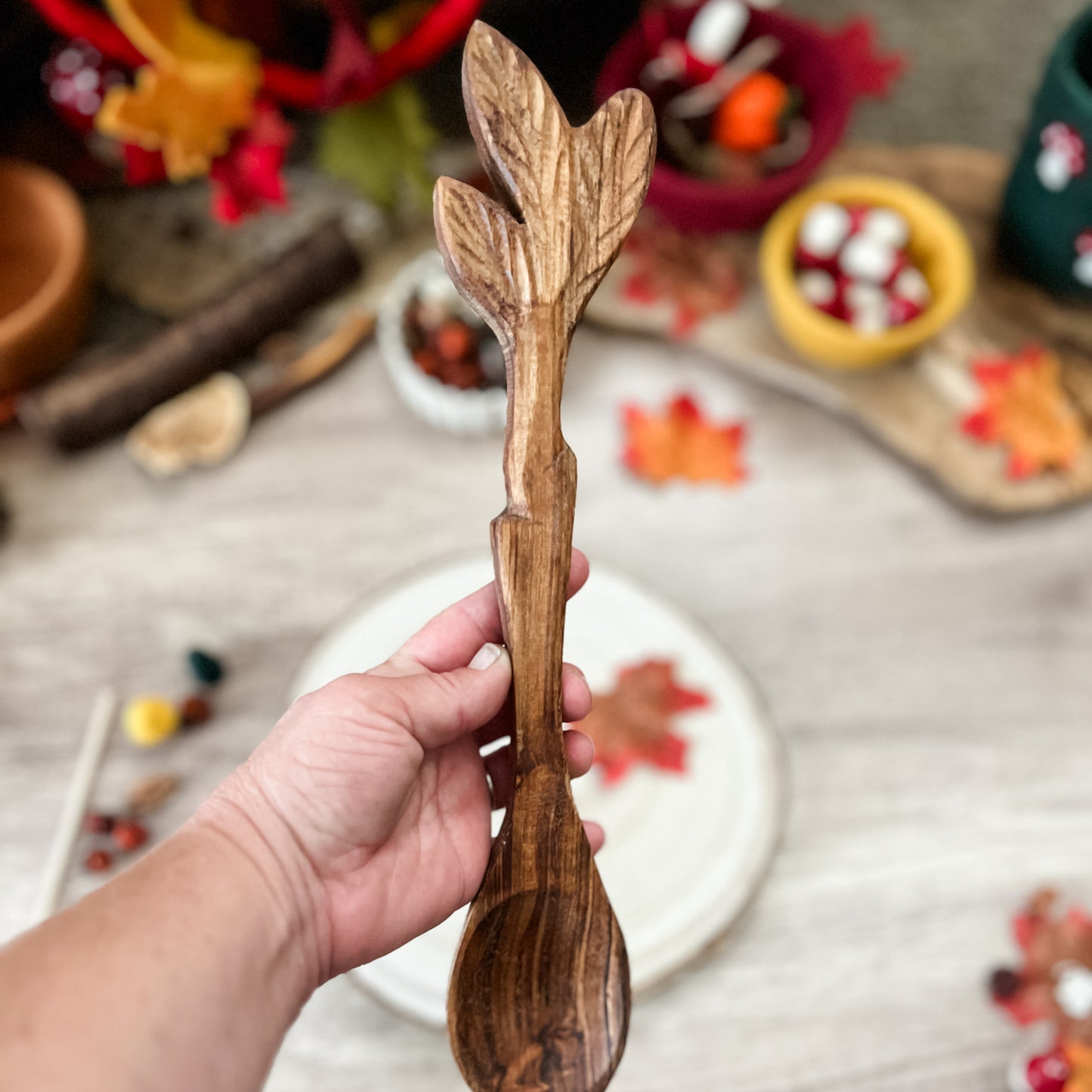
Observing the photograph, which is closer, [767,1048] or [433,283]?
[767,1048]

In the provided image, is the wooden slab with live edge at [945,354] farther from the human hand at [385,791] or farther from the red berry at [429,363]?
the human hand at [385,791]

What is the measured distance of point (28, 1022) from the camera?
34 centimetres

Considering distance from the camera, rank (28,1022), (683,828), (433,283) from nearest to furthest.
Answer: (28,1022) → (683,828) → (433,283)

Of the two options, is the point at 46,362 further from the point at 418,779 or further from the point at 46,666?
the point at 418,779

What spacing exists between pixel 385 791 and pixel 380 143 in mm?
518

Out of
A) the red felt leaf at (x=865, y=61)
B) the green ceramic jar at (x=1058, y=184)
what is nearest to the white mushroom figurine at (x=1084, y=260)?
the green ceramic jar at (x=1058, y=184)

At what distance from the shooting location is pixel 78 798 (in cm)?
66

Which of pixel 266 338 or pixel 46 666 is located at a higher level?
pixel 266 338

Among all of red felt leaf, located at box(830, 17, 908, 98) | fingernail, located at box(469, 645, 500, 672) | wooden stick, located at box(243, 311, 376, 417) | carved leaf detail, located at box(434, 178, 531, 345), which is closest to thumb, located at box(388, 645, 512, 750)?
fingernail, located at box(469, 645, 500, 672)

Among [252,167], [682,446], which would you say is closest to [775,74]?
[682,446]

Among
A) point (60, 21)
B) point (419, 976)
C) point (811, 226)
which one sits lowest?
point (419, 976)

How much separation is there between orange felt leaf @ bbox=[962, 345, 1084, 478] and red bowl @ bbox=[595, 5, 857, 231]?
0.71ft

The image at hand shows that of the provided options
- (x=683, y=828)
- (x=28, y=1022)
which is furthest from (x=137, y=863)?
(x=683, y=828)

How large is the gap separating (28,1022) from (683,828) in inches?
16.2
